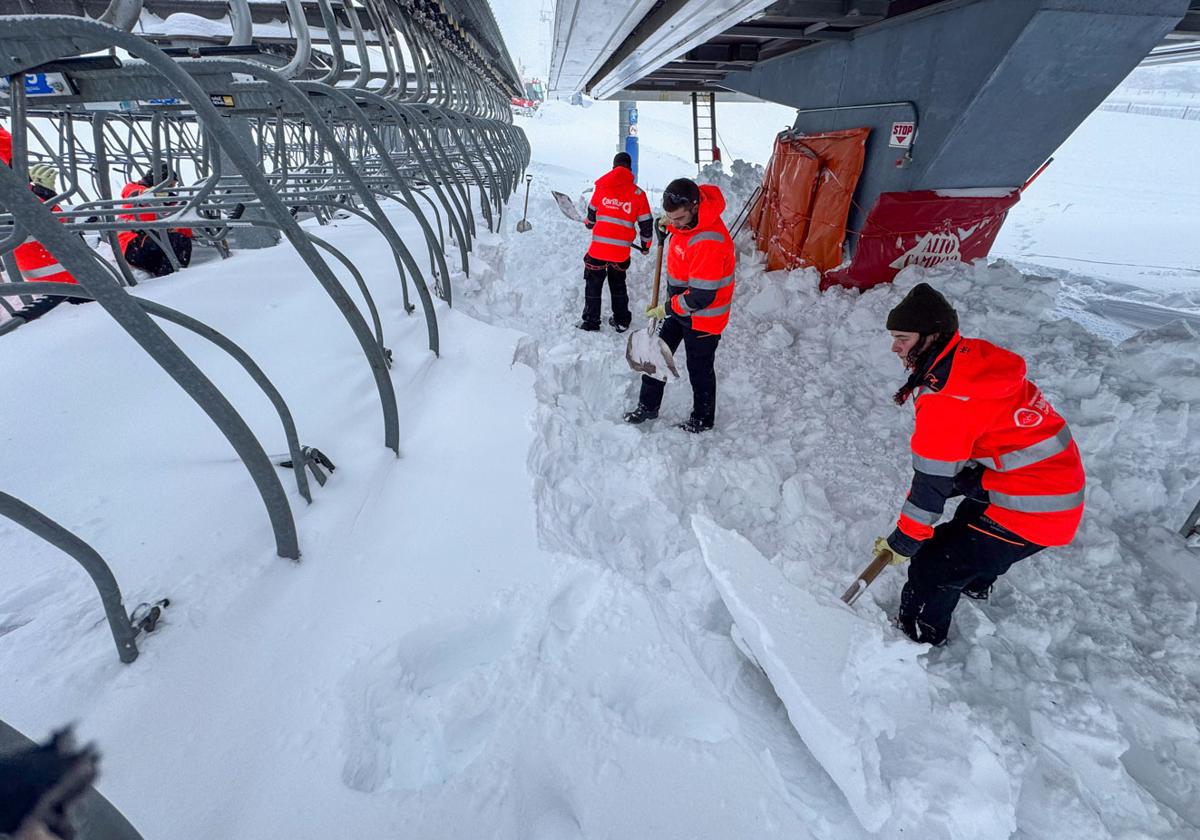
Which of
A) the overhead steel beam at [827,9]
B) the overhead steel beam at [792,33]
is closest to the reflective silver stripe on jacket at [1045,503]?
the overhead steel beam at [827,9]

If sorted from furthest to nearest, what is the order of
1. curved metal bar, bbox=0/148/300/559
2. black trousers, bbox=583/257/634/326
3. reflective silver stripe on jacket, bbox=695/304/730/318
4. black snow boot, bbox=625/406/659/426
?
1. black trousers, bbox=583/257/634/326
2. black snow boot, bbox=625/406/659/426
3. reflective silver stripe on jacket, bbox=695/304/730/318
4. curved metal bar, bbox=0/148/300/559

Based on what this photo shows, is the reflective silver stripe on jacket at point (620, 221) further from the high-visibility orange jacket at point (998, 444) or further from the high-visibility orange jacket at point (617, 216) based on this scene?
the high-visibility orange jacket at point (998, 444)

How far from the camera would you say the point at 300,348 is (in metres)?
2.57

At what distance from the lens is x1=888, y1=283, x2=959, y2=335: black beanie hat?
1.70 m

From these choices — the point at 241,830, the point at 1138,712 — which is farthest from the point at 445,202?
the point at 1138,712

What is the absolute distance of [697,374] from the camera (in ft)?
10.6

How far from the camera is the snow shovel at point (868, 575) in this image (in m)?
1.97

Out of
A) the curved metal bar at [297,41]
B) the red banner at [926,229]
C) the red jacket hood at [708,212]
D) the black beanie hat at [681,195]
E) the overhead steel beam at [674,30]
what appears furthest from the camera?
the red banner at [926,229]

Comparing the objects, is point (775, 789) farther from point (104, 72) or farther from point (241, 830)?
point (104, 72)

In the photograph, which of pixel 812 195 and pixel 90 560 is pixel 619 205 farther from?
pixel 90 560

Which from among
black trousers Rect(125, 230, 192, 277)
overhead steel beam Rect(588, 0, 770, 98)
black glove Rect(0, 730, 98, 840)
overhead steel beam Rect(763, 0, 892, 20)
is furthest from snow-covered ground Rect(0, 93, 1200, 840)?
overhead steel beam Rect(763, 0, 892, 20)

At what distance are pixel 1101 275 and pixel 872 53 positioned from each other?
5153 millimetres

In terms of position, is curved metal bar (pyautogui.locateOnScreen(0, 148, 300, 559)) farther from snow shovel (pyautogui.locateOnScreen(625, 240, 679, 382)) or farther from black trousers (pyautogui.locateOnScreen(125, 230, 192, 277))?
black trousers (pyautogui.locateOnScreen(125, 230, 192, 277))

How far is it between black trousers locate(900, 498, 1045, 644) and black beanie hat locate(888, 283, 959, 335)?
2.34 feet
